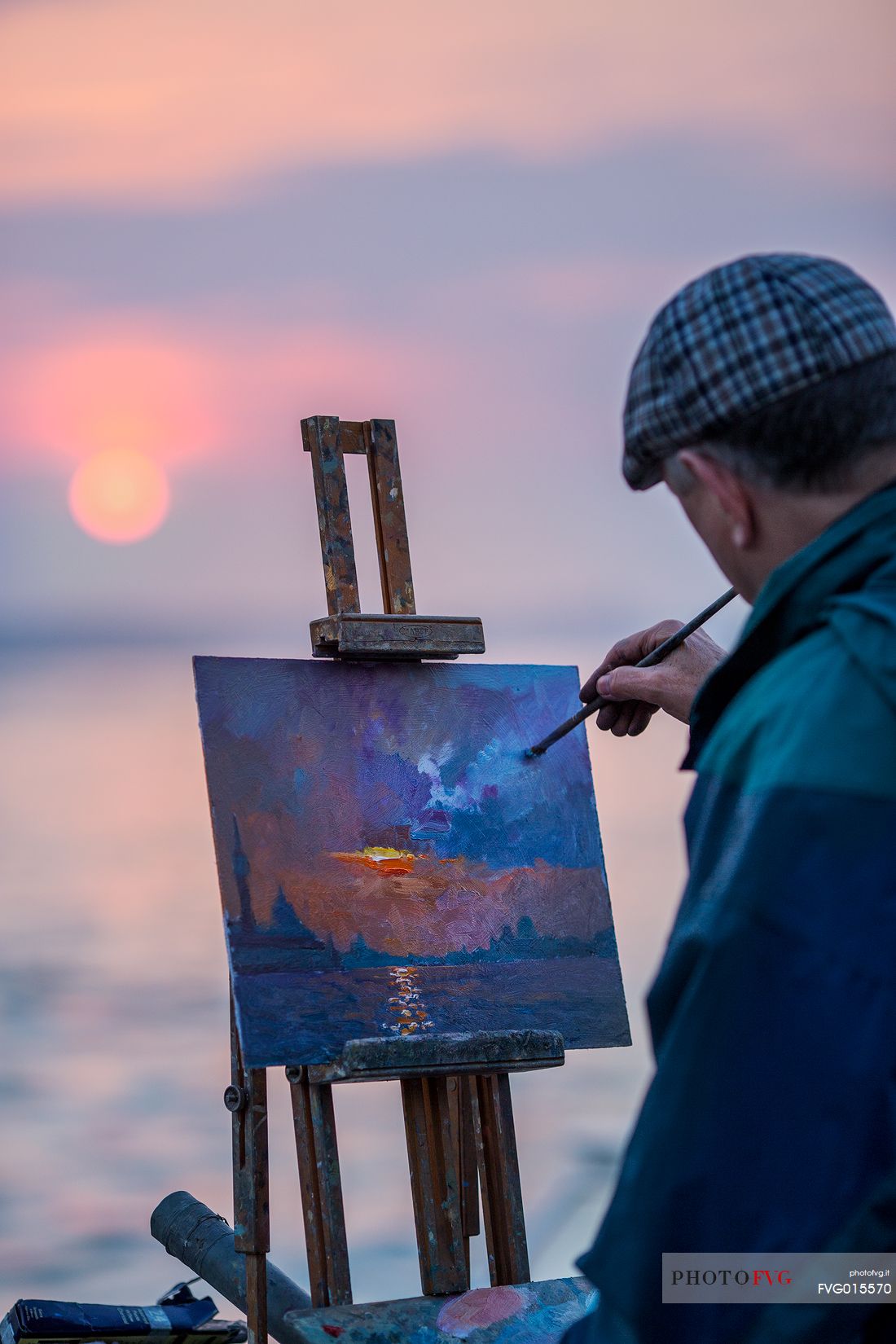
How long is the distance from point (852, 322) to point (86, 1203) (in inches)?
125

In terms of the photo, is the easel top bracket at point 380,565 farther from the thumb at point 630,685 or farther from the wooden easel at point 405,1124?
the thumb at point 630,685

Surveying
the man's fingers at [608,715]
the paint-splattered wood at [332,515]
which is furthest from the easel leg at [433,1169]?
the paint-splattered wood at [332,515]

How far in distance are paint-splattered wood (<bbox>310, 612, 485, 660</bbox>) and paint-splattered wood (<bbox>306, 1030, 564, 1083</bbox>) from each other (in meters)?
0.56

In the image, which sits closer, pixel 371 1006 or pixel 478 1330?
pixel 478 1330

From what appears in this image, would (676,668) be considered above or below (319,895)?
above

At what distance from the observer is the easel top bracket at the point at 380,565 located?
2.27 m

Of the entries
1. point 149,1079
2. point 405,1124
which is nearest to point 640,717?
point 405,1124

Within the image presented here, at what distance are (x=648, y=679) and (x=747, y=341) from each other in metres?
1.07

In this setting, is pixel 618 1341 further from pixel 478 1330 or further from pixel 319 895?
pixel 319 895

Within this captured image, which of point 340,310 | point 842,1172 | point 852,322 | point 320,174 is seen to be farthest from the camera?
point 340,310

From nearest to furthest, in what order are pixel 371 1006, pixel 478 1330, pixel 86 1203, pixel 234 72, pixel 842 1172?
pixel 842 1172 → pixel 478 1330 → pixel 371 1006 → pixel 86 1203 → pixel 234 72

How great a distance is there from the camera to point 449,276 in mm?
5988

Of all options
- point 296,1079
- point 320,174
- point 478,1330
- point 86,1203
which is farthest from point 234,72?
point 478,1330

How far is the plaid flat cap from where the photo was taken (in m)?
0.98
